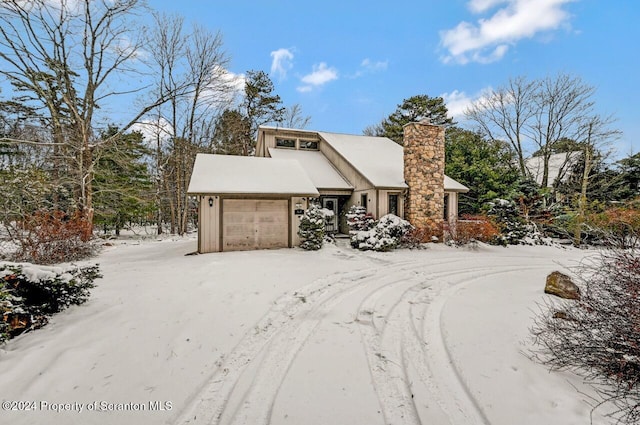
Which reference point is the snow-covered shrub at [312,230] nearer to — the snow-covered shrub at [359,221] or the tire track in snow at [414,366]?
the snow-covered shrub at [359,221]

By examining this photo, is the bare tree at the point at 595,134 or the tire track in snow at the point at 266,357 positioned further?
the bare tree at the point at 595,134

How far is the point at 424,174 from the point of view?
40.6 ft

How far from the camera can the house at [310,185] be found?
1003 cm

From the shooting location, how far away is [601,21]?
8.12 meters

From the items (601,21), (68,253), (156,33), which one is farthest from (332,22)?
(68,253)

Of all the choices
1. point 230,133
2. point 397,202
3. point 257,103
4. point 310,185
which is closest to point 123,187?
point 230,133

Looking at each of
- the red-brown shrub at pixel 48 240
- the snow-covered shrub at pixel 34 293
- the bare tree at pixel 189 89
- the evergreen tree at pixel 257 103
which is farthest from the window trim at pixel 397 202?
the evergreen tree at pixel 257 103

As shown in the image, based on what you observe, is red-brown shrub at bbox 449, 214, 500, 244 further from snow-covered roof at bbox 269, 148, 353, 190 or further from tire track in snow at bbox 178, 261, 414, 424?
tire track in snow at bbox 178, 261, 414, 424

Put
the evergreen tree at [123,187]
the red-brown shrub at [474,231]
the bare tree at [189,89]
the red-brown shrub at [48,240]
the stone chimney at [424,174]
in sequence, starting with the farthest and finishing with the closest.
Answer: the bare tree at [189,89]
the evergreen tree at [123,187]
the stone chimney at [424,174]
the red-brown shrub at [474,231]
the red-brown shrub at [48,240]

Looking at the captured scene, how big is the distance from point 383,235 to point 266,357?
8311 millimetres

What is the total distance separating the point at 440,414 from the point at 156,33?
856 inches

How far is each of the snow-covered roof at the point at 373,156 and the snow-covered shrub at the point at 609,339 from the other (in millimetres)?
9292

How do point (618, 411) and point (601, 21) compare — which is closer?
point (618, 411)

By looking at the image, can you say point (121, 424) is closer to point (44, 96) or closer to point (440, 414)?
point (440, 414)
